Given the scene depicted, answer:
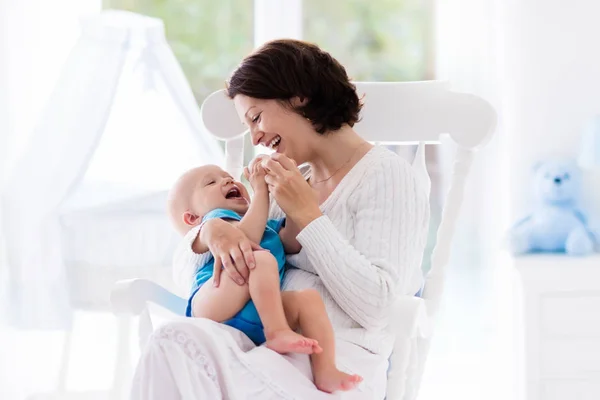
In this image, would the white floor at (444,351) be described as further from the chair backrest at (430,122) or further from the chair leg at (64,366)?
the chair backrest at (430,122)

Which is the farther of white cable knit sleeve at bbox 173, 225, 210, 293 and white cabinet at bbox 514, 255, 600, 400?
white cabinet at bbox 514, 255, 600, 400

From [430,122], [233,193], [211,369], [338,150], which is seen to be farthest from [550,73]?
[211,369]

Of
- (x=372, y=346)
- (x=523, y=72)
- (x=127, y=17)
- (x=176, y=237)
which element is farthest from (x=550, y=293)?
(x=127, y=17)

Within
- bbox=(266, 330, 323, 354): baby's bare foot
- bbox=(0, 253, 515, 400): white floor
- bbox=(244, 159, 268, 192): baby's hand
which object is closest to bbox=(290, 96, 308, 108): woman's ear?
bbox=(244, 159, 268, 192): baby's hand

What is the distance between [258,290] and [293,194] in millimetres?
212

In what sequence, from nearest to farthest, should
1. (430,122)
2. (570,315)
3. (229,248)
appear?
(229,248) → (430,122) → (570,315)

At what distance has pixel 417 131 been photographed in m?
2.03

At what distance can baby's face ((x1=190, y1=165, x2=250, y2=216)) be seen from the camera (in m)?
1.85

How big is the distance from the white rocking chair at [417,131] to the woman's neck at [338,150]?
224 mm

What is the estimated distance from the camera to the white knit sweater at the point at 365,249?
1600 millimetres

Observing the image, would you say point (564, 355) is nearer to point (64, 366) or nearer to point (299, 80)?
point (299, 80)

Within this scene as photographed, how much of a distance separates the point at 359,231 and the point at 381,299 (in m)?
0.16

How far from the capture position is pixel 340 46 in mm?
3395

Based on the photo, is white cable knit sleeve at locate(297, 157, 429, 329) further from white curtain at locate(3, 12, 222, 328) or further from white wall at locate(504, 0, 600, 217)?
white curtain at locate(3, 12, 222, 328)
